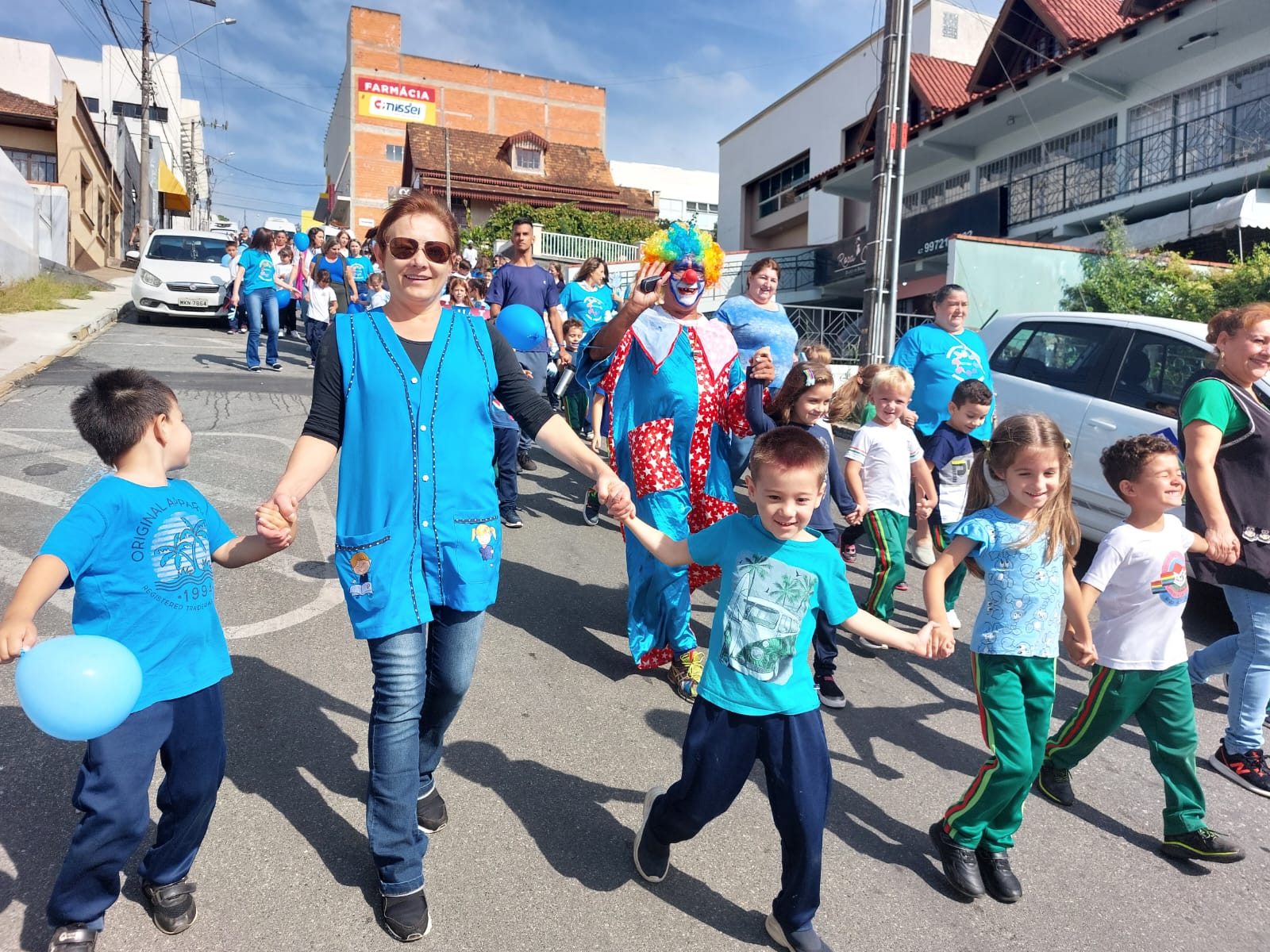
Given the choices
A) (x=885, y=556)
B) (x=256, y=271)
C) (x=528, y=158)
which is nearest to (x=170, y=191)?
(x=528, y=158)

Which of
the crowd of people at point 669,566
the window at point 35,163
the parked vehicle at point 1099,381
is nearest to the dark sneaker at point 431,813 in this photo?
the crowd of people at point 669,566

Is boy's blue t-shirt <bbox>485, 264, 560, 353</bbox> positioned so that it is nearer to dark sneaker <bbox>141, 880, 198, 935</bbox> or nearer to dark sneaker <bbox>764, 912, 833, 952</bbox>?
dark sneaker <bbox>141, 880, 198, 935</bbox>

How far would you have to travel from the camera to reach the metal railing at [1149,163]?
603 inches

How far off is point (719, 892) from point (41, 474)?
615cm

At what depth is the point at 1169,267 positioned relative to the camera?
13320mm

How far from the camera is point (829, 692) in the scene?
13.5 ft

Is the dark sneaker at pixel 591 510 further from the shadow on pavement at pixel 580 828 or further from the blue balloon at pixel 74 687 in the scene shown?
the blue balloon at pixel 74 687

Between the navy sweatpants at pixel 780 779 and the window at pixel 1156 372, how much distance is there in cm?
466

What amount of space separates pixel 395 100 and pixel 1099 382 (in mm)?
63962

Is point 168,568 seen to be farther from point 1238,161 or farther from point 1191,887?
point 1238,161

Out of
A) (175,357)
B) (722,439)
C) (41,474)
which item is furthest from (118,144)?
(722,439)

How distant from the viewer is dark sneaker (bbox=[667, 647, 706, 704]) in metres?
4.06

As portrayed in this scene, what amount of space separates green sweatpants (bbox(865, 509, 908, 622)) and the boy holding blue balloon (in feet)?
10.2

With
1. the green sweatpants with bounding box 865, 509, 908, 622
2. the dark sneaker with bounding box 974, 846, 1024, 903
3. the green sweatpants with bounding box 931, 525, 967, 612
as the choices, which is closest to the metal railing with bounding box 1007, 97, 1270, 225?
the green sweatpants with bounding box 931, 525, 967, 612
